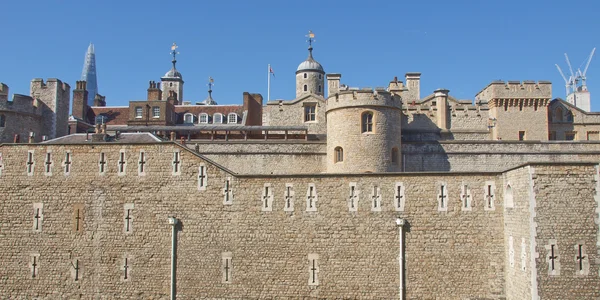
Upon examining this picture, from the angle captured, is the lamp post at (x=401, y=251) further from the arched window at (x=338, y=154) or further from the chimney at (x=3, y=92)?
the chimney at (x=3, y=92)

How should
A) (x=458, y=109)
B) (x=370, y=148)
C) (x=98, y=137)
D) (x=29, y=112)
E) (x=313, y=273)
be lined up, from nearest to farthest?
(x=313, y=273), (x=98, y=137), (x=370, y=148), (x=29, y=112), (x=458, y=109)

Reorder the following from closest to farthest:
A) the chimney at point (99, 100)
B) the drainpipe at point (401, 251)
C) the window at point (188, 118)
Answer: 1. the drainpipe at point (401, 251)
2. the window at point (188, 118)
3. the chimney at point (99, 100)

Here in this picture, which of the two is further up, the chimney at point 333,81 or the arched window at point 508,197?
the chimney at point 333,81

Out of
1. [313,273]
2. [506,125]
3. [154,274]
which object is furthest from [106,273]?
[506,125]

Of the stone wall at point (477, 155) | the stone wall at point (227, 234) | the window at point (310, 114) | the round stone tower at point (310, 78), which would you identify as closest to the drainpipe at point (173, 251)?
the stone wall at point (227, 234)

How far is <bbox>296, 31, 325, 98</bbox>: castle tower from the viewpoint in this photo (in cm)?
6550

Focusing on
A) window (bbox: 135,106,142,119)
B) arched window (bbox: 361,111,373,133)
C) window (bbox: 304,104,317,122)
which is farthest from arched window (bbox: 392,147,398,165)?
window (bbox: 135,106,142,119)

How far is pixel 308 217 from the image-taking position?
25.1m

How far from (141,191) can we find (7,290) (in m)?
7.59

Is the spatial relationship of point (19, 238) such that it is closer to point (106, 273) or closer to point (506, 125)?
point (106, 273)

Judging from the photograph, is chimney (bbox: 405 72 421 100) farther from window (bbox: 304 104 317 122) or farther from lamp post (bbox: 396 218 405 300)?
lamp post (bbox: 396 218 405 300)

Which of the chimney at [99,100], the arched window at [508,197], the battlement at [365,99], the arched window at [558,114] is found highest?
the chimney at [99,100]

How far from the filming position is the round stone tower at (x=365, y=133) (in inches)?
1296

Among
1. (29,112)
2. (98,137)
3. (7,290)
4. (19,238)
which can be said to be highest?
(29,112)
